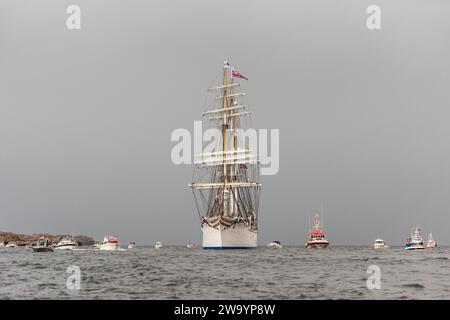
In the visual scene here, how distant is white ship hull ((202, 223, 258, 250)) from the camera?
14062 cm

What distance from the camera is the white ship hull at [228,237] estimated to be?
461 feet

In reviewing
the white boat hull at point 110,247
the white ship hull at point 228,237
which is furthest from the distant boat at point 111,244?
the white ship hull at point 228,237

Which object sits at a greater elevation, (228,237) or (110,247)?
(228,237)

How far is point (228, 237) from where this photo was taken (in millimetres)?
141250

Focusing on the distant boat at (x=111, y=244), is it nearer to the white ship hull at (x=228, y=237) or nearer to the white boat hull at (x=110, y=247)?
the white boat hull at (x=110, y=247)

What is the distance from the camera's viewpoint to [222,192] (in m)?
152

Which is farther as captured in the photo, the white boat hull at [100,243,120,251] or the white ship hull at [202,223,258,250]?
the white ship hull at [202,223,258,250]

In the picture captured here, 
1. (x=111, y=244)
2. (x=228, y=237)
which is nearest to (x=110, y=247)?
(x=111, y=244)

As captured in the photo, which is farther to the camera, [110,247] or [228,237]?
[228,237]

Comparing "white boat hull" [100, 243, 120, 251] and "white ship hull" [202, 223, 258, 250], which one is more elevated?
"white ship hull" [202, 223, 258, 250]

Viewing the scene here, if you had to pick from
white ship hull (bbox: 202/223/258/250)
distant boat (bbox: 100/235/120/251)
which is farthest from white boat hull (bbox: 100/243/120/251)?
white ship hull (bbox: 202/223/258/250)

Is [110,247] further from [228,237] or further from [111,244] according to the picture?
[228,237]

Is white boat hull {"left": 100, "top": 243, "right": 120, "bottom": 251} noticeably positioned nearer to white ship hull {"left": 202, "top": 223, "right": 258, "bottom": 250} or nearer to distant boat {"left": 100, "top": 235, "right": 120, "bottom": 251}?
distant boat {"left": 100, "top": 235, "right": 120, "bottom": 251}
